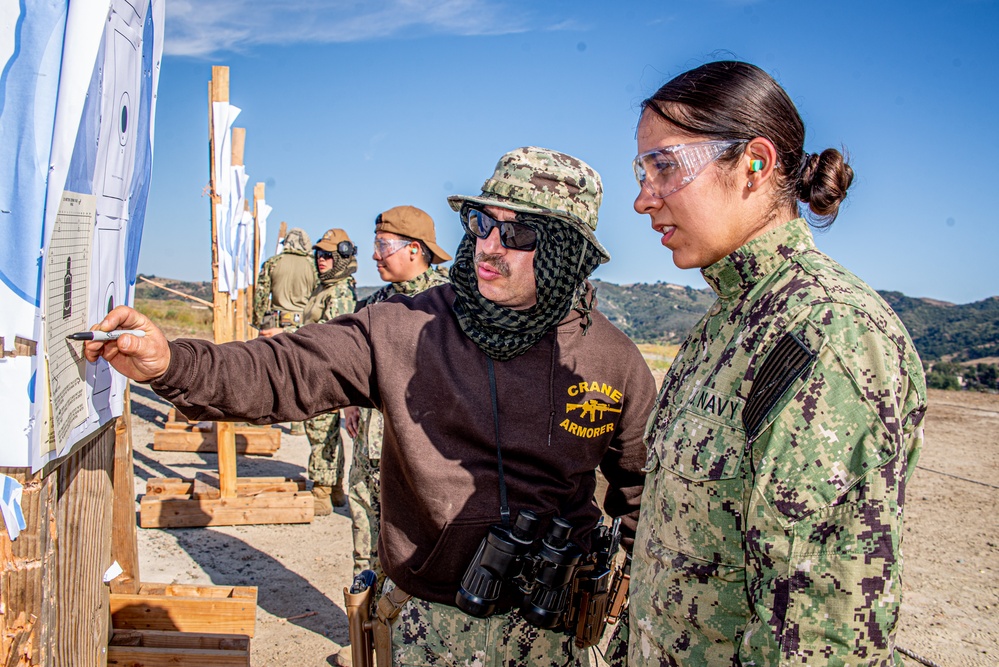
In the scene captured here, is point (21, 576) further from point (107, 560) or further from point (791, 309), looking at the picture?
point (791, 309)

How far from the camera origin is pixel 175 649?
221 centimetres

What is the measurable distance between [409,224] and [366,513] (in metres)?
1.81

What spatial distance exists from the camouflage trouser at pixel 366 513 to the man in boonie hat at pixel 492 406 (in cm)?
182

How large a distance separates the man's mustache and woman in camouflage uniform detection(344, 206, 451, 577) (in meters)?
2.02

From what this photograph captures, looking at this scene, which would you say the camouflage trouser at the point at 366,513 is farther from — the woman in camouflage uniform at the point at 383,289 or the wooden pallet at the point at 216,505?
the wooden pallet at the point at 216,505

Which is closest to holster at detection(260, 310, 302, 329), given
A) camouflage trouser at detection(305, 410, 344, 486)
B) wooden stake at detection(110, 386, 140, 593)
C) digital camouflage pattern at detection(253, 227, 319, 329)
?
digital camouflage pattern at detection(253, 227, 319, 329)

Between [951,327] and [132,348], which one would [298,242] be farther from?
[951,327]

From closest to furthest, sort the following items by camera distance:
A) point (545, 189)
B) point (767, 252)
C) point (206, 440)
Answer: point (767, 252)
point (545, 189)
point (206, 440)

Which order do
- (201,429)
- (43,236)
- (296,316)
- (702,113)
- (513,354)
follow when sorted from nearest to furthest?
(43,236) < (702,113) < (513,354) < (201,429) < (296,316)

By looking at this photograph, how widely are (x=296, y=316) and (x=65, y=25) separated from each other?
7941 millimetres

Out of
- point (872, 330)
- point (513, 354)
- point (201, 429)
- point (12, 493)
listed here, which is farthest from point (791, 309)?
point (201, 429)

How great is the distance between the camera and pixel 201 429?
335 inches

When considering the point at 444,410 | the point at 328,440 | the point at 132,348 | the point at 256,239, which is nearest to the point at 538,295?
the point at 444,410

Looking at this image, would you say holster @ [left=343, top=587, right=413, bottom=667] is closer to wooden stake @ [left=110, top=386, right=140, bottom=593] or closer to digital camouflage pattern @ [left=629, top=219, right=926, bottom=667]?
wooden stake @ [left=110, top=386, right=140, bottom=593]
